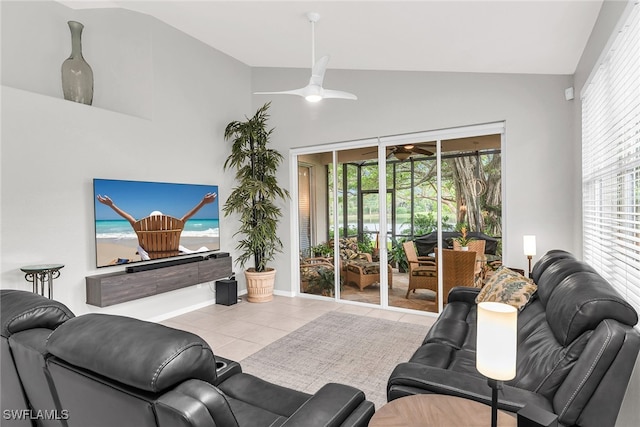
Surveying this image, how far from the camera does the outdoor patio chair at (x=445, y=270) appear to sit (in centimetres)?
420

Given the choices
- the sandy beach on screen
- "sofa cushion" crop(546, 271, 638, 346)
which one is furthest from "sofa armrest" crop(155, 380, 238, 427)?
the sandy beach on screen

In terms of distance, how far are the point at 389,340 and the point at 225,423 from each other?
9.87ft

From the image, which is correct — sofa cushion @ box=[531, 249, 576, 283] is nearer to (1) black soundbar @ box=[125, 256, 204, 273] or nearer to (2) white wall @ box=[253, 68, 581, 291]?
A: (2) white wall @ box=[253, 68, 581, 291]

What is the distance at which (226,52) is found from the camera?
5234 millimetres

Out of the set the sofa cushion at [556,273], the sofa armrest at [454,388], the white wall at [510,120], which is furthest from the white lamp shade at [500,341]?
the white wall at [510,120]

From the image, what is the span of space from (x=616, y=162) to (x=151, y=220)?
14.6ft

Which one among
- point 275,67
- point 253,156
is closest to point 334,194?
point 253,156

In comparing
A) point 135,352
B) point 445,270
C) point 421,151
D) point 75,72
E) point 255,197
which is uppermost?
point 75,72

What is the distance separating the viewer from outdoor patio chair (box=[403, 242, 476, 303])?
4.20 m

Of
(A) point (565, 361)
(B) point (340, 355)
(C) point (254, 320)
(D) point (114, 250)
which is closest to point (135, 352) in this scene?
(A) point (565, 361)

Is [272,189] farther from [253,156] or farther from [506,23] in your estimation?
[506,23]

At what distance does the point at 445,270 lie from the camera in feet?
14.4

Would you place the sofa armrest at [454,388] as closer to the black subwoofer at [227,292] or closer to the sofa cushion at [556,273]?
the sofa cushion at [556,273]

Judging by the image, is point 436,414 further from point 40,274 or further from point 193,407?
point 40,274
